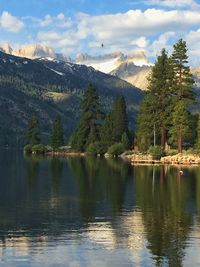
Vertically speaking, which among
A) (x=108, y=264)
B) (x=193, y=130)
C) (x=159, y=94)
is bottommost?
(x=108, y=264)

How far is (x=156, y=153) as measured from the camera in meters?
112

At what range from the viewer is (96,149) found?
14875 centimetres

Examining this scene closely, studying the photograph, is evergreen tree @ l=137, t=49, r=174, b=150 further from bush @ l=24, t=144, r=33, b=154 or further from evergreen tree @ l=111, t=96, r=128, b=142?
bush @ l=24, t=144, r=33, b=154

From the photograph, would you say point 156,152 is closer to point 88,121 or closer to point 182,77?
point 182,77

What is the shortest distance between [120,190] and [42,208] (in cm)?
1619

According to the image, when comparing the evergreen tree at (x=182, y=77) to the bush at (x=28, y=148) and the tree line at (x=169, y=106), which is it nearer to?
the tree line at (x=169, y=106)

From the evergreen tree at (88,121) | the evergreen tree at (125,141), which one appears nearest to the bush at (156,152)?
the evergreen tree at (125,141)

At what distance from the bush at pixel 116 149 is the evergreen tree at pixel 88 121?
43.2 ft

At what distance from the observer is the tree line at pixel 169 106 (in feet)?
366

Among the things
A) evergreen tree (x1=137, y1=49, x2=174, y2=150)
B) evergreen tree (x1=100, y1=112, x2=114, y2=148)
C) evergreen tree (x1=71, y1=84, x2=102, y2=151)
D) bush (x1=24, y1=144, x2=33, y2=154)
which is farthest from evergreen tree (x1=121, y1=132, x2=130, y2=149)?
bush (x1=24, y1=144, x2=33, y2=154)

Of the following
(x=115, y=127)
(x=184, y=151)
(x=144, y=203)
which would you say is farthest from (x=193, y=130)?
(x=144, y=203)

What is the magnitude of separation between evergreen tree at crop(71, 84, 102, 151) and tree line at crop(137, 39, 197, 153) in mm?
28326

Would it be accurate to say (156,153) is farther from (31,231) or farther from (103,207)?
(31,231)

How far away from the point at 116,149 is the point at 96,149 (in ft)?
32.1
